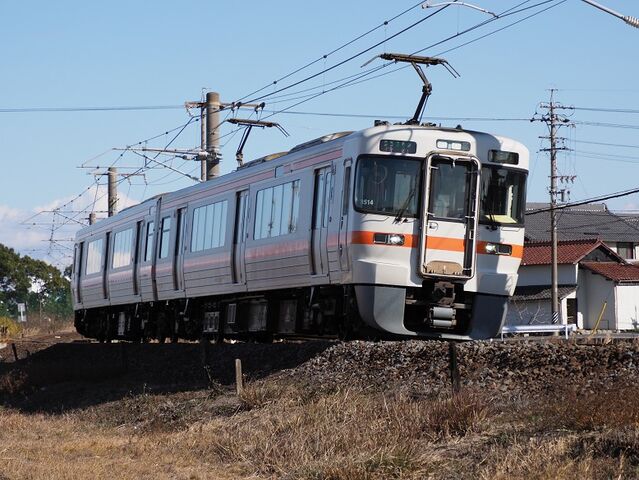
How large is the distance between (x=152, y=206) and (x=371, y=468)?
16933 millimetres

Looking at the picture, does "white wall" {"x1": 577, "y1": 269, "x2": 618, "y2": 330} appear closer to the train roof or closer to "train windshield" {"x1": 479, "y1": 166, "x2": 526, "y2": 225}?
the train roof

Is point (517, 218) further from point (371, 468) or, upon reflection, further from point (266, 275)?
point (371, 468)

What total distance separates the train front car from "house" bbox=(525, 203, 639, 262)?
57022 millimetres

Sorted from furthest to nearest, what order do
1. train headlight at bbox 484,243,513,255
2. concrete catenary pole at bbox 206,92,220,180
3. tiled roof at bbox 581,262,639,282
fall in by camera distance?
tiled roof at bbox 581,262,639,282 → concrete catenary pole at bbox 206,92,220,180 → train headlight at bbox 484,243,513,255

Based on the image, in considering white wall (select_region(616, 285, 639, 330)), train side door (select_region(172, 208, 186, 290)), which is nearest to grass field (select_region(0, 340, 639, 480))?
train side door (select_region(172, 208, 186, 290))

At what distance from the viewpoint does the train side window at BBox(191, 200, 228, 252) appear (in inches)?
830

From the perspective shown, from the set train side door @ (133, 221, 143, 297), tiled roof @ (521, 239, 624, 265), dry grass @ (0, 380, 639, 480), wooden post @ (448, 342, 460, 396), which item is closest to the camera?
dry grass @ (0, 380, 639, 480)

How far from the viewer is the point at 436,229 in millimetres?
16031

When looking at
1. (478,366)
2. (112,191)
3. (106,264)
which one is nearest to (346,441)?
(478,366)

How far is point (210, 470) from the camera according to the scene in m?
11.4

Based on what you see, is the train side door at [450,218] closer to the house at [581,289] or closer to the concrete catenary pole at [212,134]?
the concrete catenary pole at [212,134]

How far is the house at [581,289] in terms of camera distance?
56.7 m

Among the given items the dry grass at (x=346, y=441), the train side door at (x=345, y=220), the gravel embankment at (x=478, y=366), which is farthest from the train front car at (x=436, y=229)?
the dry grass at (x=346, y=441)

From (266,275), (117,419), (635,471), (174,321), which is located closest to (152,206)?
(174,321)
